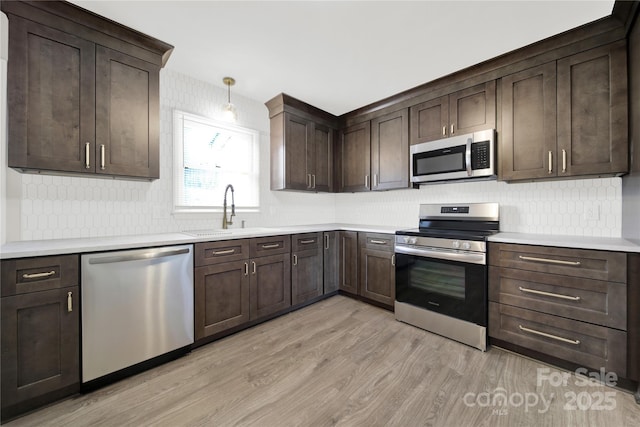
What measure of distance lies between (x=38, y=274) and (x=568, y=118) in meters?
3.96

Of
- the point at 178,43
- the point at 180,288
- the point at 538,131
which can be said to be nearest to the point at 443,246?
the point at 538,131

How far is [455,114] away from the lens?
2734mm

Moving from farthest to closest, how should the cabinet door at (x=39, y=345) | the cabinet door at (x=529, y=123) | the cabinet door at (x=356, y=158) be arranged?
1. the cabinet door at (x=356, y=158)
2. the cabinet door at (x=529, y=123)
3. the cabinet door at (x=39, y=345)

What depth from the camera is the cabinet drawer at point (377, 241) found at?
2993 millimetres

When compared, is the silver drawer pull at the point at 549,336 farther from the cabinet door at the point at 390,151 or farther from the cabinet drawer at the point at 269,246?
the cabinet drawer at the point at 269,246

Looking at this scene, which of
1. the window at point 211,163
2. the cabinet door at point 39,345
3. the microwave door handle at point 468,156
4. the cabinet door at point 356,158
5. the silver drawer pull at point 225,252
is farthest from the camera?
the cabinet door at point 356,158

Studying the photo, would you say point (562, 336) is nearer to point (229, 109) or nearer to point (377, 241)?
point (377, 241)

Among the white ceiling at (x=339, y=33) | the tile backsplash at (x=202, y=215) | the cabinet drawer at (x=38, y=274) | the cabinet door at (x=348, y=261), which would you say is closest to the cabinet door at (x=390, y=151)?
the tile backsplash at (x=202, y=215)

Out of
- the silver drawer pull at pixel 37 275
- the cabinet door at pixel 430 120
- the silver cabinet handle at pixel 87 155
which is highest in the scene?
the cabinet door at pixel 430 120

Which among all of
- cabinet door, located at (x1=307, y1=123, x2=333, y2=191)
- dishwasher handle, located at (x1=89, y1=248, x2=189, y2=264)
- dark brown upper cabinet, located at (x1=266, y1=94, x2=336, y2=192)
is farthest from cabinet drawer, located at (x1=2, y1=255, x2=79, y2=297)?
cabinet door, located at (x1=307, y1=123, x2=333, y2=191)

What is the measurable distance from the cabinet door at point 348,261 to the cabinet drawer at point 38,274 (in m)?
2.63

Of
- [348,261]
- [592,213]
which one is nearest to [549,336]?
[592,213]

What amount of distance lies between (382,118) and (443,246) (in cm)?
187

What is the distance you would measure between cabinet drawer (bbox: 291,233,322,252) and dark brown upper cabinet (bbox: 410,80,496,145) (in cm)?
166
